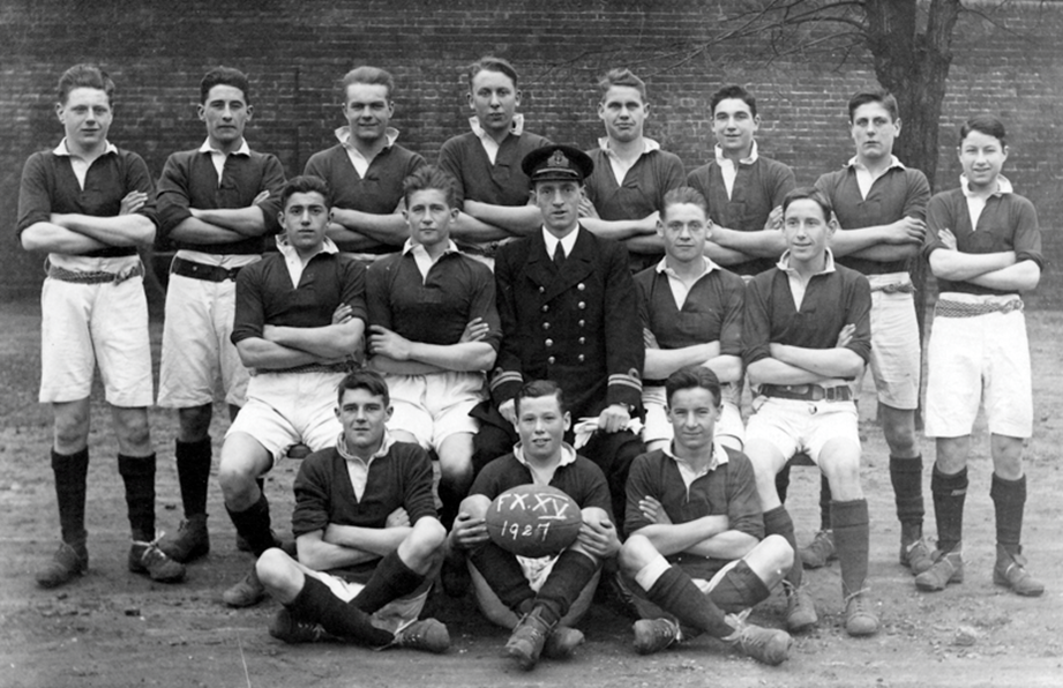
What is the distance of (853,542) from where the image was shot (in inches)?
229

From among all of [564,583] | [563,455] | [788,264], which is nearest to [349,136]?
[563,455]

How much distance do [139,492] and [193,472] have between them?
1.16ft

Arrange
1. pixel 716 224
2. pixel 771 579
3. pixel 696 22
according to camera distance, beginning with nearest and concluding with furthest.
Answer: pixel 771 579 < pixel 716 224 < pixel 696 22

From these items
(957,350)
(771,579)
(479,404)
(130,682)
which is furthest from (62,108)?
(957,350)

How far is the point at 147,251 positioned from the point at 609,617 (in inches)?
402

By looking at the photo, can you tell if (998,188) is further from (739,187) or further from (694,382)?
(694,382)

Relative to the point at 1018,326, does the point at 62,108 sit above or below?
above

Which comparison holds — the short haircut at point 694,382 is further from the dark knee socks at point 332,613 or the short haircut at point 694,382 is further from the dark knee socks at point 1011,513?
the dark knee socks at point 1011,513

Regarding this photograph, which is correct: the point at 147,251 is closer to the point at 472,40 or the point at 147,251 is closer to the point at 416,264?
the point at 472,40

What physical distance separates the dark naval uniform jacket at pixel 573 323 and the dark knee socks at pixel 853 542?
105 cm

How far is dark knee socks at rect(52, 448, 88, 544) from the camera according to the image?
6379mm

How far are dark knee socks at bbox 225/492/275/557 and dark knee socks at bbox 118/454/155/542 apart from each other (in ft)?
2.01

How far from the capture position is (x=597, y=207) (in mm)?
6668

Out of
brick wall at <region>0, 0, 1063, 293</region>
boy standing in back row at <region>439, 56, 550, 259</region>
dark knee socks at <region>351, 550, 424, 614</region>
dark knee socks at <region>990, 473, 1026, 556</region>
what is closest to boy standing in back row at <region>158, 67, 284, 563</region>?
boy standing in back row at <region>439, 56, 550, 259</region>
